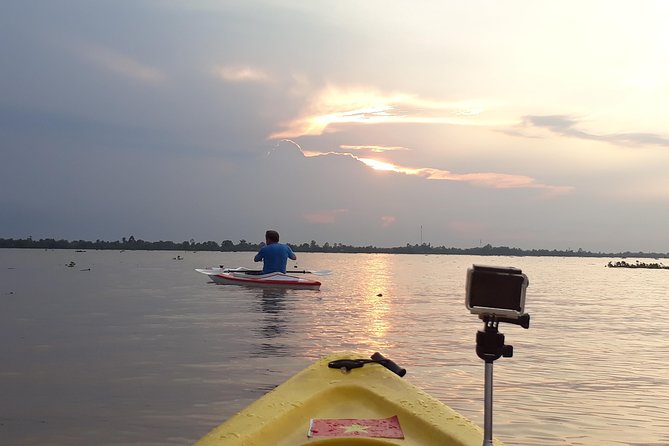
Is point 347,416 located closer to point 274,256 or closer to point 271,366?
point 271,366

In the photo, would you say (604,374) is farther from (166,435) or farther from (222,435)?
(222,435)

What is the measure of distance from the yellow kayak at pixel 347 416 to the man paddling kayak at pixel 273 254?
18.8 m

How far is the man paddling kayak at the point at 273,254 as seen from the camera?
79.7 ft

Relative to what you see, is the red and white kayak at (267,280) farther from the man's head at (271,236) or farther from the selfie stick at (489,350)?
the selfie stick at (489,350)

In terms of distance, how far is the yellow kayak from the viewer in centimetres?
414

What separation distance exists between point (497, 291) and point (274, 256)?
22.4 meters

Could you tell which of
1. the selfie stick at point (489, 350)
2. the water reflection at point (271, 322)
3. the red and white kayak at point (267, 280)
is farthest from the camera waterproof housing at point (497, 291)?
the red and white kayak at point (267, 280)

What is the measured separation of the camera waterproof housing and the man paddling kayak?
21017 mm

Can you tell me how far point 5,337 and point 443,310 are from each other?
49.3 feet

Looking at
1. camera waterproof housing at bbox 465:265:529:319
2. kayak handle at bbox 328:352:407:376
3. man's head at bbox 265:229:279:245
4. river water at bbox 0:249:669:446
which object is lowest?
river water at bbox 0:249:669:446

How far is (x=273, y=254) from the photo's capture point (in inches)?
991

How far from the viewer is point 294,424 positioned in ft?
14.8

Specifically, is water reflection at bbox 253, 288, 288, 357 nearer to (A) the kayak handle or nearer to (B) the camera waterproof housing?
(A) the kayak handle

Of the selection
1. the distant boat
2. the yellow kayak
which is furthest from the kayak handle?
the distant boat
